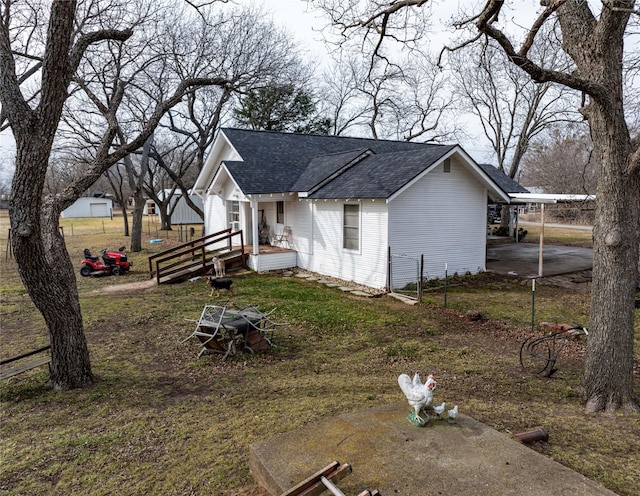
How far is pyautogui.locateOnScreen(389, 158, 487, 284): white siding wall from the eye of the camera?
13281mm

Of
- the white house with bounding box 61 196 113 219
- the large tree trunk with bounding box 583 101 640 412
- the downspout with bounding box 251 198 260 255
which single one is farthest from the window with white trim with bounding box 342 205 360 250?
the white house with bounding box 61 196 113 219

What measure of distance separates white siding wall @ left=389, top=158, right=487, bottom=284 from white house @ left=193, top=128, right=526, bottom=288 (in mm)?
32

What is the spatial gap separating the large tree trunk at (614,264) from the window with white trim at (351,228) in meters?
8.76

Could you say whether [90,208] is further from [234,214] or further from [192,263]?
[192,263]

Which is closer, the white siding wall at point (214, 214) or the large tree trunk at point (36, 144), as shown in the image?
the large tree trunk at point (36, 144)

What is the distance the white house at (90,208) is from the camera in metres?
54.5

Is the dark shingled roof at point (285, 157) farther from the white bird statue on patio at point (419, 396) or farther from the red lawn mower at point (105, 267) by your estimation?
the white bird statue on patio at point (419, 396)

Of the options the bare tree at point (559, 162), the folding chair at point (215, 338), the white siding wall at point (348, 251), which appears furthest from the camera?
the bare tree at point (559, 162)

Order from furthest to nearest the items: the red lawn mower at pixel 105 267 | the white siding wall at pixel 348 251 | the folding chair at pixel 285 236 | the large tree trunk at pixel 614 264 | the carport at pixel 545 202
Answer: the folding chair at pixel 285 236 → the red lawn mower at pixel 105 267 → the carport at pixel 545 202 → the white siding wall at pixel 348 251 → the large tree trunk at pixel 614 264

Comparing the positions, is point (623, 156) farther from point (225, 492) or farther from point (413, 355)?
point (225, 492)

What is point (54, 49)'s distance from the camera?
5270 millimetres

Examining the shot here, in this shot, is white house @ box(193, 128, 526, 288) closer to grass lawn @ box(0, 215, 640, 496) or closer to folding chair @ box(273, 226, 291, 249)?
folding chair @ box(273, 226, 291, 249)

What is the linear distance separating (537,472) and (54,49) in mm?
6772

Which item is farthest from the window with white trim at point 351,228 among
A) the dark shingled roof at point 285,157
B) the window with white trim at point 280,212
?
the window with white trim at point 280,212
